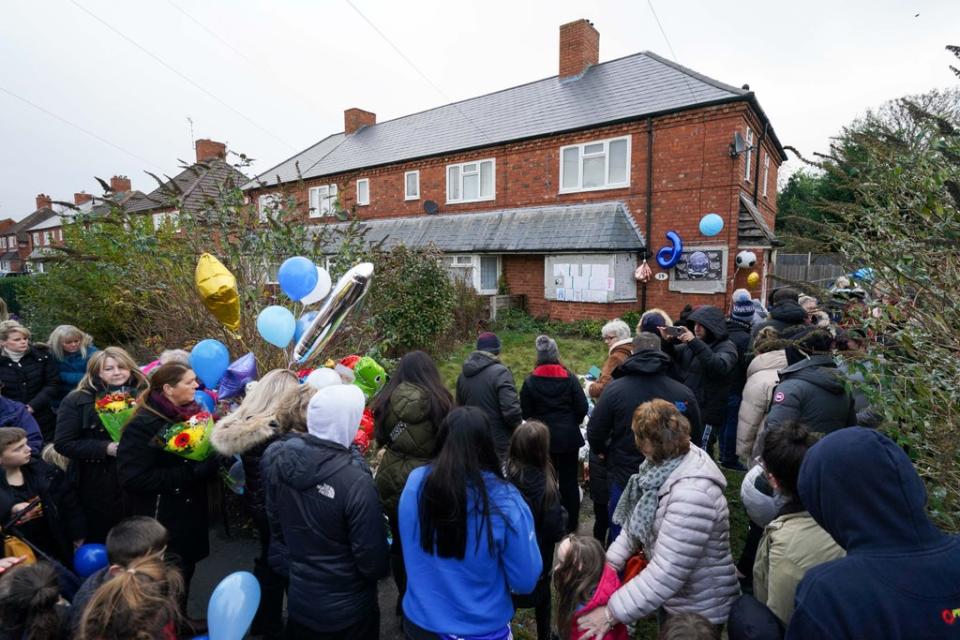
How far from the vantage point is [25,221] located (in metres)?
51.5

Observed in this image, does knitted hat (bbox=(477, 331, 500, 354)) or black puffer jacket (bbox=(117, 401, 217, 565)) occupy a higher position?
knitted hat (bbox=(477, 331, 500, 354))

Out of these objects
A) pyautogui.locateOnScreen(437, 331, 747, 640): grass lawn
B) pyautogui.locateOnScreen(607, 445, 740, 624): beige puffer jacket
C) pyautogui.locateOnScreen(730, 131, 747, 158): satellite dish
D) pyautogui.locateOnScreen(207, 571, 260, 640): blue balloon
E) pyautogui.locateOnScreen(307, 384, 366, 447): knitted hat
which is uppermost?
pyautogui.locateOnScreen(730, 131, 747, 158): satellite dish

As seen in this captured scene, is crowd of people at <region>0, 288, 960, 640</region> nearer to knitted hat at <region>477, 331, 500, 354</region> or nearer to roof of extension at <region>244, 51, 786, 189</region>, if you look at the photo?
knitted hat at <region>477, 331, 500, 354</region>

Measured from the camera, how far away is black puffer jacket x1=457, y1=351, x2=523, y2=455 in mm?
3793

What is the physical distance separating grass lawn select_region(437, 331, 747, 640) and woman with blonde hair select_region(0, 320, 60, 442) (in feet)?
14.2

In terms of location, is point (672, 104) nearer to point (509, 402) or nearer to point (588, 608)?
point (509, 402)

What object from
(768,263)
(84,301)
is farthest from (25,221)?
(768,263)

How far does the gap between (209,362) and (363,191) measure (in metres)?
15.9

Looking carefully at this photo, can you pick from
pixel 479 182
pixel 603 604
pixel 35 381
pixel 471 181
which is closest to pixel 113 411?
pixel 35 381

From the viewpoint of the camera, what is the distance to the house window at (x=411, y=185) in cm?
1717

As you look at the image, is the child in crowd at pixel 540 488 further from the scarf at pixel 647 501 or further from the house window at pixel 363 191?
the house window at pixel 363 191

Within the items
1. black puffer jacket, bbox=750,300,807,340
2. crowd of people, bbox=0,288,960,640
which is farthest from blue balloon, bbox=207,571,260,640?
black puffer jacket, bbox=750,300,807,340

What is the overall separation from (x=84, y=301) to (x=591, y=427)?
9.13 m

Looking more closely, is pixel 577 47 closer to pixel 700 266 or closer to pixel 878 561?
pixel 700 266
